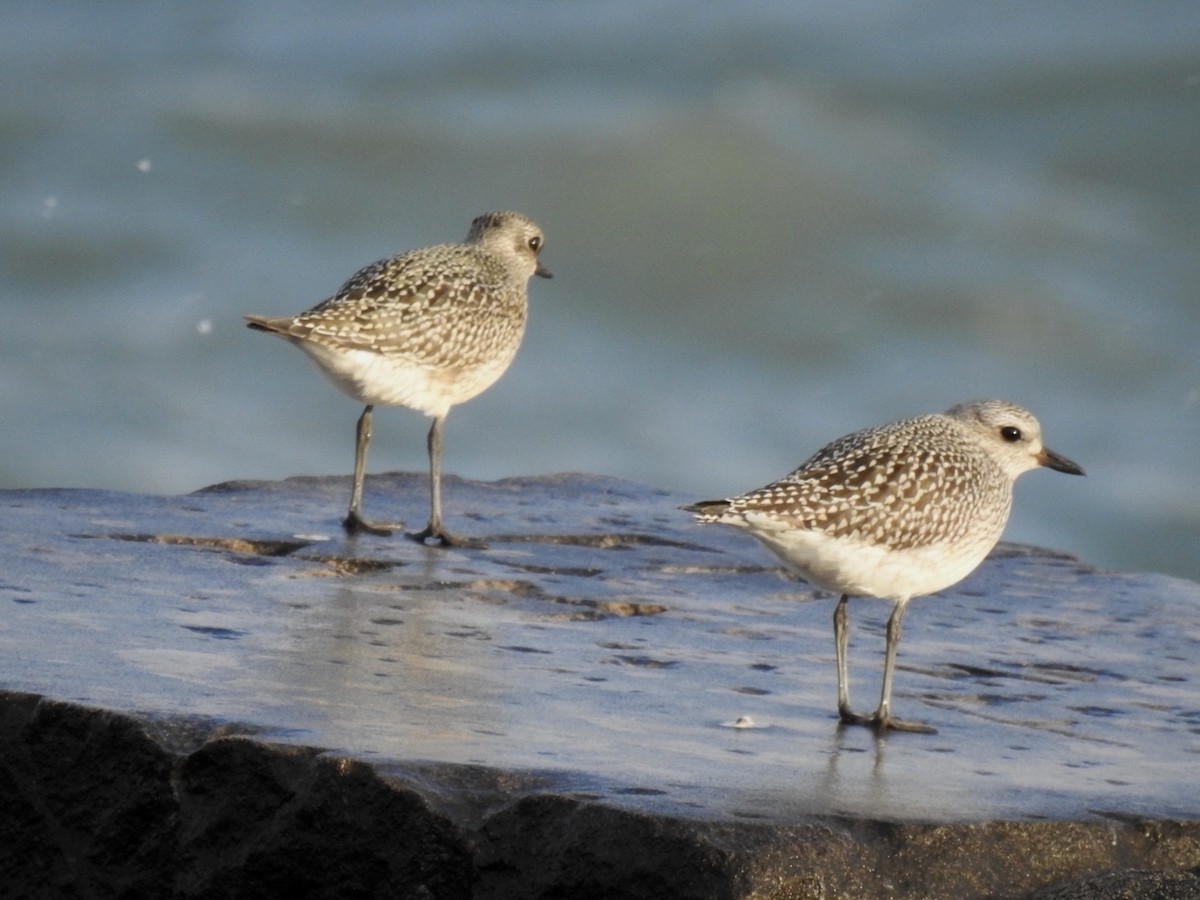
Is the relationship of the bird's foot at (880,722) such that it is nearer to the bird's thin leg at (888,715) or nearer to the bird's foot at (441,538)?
the bird's thin leg at (888,715)

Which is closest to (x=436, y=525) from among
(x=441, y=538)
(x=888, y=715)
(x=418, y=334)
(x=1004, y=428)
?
(x=441, y=538)

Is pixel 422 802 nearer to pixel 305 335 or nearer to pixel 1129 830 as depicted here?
pixel 1129 830

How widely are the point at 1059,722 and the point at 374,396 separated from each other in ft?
15.8

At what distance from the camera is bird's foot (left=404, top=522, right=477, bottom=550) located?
1041 centimetres

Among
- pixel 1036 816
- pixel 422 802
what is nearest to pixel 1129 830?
pixel 1036 816

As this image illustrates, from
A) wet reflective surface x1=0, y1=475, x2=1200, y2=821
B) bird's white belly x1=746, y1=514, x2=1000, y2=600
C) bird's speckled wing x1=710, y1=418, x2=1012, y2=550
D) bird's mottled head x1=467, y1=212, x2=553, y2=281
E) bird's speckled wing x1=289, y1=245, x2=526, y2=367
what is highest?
bird's mottled head x1=467, y1=212, x2=553, y2=281

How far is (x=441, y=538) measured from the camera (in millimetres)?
10461

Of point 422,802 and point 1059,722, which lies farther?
point 1059,722

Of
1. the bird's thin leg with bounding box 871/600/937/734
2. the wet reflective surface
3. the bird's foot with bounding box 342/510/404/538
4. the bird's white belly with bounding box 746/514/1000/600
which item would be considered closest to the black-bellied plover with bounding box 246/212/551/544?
the bird's foot with bounding box 342/510/404/538

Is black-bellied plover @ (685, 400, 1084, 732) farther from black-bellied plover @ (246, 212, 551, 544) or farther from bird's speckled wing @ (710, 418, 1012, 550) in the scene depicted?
black-bellied plover @ (246, 212, 551, 544)

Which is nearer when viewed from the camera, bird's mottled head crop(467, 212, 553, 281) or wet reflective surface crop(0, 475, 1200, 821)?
wet reflective surface crop(0, 475, 1200, 821)

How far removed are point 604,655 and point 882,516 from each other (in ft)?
4.05

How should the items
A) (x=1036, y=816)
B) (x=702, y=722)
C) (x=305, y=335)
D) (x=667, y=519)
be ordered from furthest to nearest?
(x=667, y=519)
(x=305, y=335)
(x=702, y=722)
(x=1036, y=816)

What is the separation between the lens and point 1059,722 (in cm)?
762
